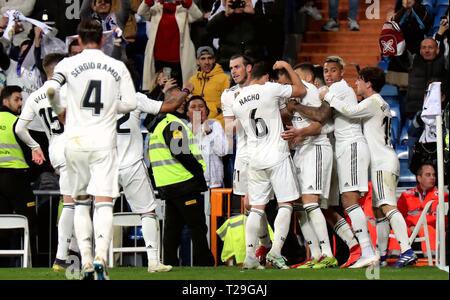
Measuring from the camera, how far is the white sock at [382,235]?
1493cm

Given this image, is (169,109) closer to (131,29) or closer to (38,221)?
(38,221)

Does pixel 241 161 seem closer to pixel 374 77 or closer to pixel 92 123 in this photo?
pixel 374 77

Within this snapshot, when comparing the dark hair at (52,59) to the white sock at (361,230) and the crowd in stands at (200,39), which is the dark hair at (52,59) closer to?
the crowd in stands at (200,39)

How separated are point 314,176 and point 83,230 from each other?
121 inches

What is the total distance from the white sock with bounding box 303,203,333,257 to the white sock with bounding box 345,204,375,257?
0.30 metres

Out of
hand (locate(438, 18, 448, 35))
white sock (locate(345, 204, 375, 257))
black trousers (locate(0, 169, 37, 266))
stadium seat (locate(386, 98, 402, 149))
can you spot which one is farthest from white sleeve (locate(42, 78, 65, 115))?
hand (locate(438, 18, 448, 35))

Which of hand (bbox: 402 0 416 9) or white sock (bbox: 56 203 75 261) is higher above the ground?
hand (bbox: 402 0 416 9)

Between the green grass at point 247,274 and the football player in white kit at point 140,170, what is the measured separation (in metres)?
0.31

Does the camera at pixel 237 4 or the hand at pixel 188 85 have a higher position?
the camera at pixel 237 4

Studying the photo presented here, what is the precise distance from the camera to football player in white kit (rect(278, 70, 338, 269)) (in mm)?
14250

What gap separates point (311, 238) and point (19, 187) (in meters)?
3.56

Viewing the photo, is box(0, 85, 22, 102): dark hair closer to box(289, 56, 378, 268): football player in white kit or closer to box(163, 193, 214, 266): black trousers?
box(163, 193, 214, 266): black trousers

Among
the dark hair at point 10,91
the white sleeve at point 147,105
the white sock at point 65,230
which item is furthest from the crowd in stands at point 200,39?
the white sleeve at point 147,105
